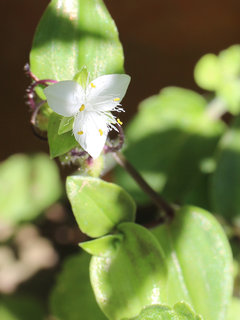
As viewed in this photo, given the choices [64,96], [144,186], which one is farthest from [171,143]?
[64,96]

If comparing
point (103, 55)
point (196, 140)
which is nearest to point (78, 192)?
point (103, 55)

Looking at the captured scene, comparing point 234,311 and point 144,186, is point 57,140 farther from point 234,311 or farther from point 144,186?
point 234,311

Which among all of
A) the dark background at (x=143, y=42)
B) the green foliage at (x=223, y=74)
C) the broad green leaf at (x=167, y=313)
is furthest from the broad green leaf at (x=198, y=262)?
the dark background at (x=143, y=42)

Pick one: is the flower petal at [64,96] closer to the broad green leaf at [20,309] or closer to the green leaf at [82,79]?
the green leaf at [82,79]

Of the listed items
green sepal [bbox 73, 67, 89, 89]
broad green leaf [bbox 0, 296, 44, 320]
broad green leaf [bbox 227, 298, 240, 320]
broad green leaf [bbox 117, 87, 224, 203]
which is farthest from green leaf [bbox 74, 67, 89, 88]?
broad green leaf [bbox 0, 296, 44, 320]

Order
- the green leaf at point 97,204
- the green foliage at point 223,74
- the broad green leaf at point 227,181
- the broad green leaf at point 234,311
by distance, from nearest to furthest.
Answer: the green leaf at point 97,204 → the broad green leaf at point 234,311 → the broad green leaf at point 227,181 → the green foliage at point 223,74

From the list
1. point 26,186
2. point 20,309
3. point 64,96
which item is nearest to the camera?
point 64,96

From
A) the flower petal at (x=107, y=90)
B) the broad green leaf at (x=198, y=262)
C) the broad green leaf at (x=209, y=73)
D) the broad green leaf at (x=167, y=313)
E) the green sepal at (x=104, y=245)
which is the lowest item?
the broad green leaf at (x=198, y=262)
